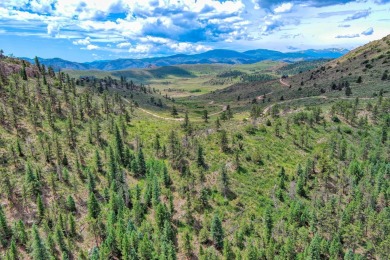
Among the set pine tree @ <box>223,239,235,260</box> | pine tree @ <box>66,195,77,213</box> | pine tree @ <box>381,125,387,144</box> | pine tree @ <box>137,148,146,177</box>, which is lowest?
pine tree @ <box>223,239,235,260</box>

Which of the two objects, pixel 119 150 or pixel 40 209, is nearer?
pixel 40 209

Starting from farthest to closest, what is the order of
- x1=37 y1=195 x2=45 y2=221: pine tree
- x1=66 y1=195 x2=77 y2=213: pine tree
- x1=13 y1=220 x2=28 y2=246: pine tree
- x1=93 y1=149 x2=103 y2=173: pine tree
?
1. x1=93 y1=149 x2=103 y2=173: pine tree
2. x1=66 y1=195 x2=77 y2=213: pine tree
3. x1=37 y1=195 x2=45 y2=221: pine tree
4. x1=13 y1=220 x2=28 y2=246: pine tree

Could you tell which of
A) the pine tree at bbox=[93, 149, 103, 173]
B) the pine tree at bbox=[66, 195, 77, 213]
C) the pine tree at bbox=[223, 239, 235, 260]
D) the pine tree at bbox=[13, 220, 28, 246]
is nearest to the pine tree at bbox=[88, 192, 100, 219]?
the pine tree at bbox=[66, 195, 77, 213]

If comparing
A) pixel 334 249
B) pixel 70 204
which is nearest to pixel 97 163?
pixel 70 204

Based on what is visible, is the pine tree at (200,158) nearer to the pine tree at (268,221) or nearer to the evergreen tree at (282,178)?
the evergreen tree at (282,178)

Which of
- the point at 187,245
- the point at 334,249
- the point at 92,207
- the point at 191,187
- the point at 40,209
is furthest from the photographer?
the point at 191,187

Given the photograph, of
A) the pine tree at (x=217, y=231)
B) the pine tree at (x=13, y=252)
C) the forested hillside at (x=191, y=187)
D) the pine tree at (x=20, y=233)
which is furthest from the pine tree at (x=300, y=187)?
the pine tree at (x=13, y=252)

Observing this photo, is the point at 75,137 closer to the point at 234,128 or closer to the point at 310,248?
the point at 234,128

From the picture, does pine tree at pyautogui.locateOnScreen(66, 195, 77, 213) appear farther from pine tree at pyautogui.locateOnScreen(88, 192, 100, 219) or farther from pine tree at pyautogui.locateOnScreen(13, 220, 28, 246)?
pine tree at pyautogui.locateOnScreen(13, 220, 28, 246)

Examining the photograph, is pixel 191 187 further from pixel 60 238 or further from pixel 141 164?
pixel 60 238
